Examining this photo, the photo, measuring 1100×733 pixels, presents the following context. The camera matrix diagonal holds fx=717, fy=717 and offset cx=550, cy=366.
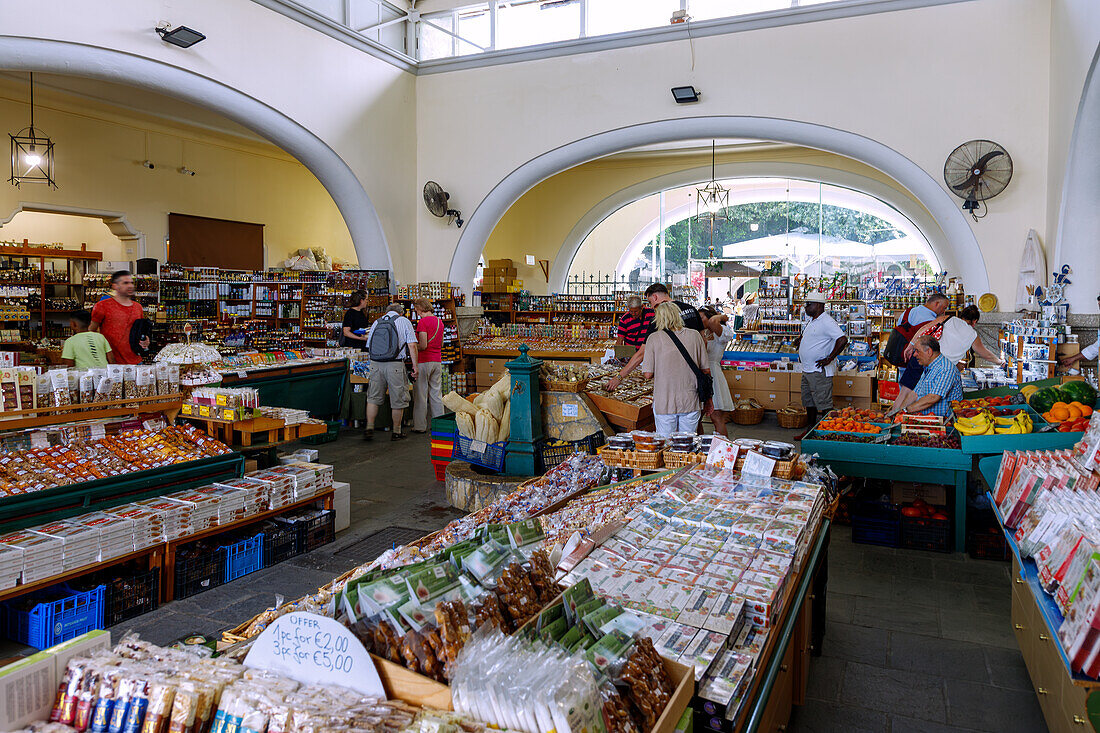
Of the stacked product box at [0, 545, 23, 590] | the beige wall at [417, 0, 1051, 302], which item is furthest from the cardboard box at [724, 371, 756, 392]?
the stacked product box at [0, 545, 23, 590]

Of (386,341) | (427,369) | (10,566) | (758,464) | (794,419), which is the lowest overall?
(794,419)

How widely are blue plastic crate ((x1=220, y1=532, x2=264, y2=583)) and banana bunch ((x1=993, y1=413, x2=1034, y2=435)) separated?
4.71 meters

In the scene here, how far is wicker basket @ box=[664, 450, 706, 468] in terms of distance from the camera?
4078mm

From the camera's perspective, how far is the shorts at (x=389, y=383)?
27.7 ft

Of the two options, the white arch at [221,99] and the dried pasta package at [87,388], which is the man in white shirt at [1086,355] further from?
the white arch at [221,99]

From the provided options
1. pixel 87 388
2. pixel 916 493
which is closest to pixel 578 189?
pixel 916 493

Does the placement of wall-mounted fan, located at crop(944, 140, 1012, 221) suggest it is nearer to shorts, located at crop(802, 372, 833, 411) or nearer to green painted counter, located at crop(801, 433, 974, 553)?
shorts, located at crop(802, 372, 833, 411)

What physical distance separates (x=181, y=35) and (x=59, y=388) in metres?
5.22

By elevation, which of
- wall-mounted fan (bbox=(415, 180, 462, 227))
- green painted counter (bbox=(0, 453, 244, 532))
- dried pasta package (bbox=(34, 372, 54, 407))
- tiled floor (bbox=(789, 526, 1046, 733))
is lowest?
tiled floor (bbox=(789, 526, 1046, 733))

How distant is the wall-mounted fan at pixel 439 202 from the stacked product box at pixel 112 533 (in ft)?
26.2

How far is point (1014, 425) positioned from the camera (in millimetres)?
4629

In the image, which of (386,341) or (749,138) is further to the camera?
(749,138)

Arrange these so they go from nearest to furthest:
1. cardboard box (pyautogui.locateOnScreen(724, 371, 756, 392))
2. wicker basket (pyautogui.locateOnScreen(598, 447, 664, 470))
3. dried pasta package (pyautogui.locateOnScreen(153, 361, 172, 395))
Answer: wicker basket (pyautogui.locateOnScreen(598, 447, 664, 470)) → dried pasta package (pyautogui.locateOnScreen(153, 361, 172, 395)) → cardboard box (pyautogui.locateOnScreen(724, 371, 756, 392))

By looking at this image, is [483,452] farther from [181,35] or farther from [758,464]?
[181,35]
